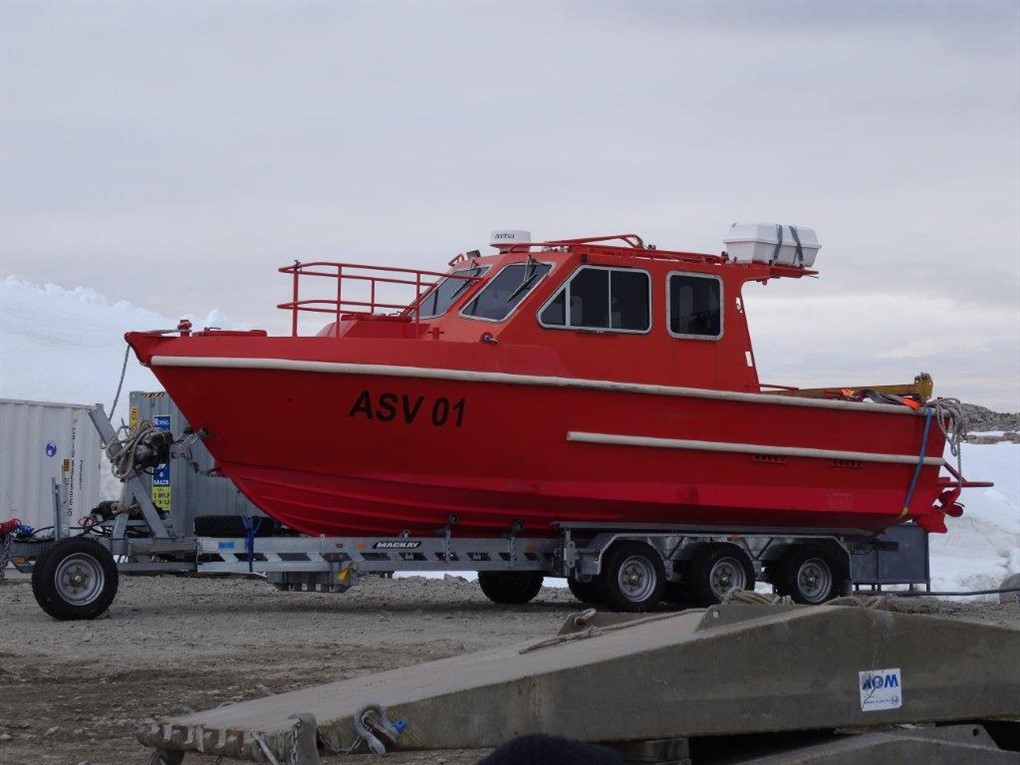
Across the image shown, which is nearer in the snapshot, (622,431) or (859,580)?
(622,431)

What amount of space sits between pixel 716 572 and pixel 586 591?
4.33 feet

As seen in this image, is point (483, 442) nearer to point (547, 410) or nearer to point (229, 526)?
point (547, 410)

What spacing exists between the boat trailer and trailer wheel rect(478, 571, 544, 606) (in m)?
10.2

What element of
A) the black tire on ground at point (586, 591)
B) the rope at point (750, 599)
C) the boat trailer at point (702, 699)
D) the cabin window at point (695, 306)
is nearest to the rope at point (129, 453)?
the black tire on ground at point (586, 591)

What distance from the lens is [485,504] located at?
40.8 ft

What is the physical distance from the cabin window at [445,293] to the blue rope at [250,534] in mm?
2426

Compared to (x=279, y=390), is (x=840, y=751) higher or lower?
lower

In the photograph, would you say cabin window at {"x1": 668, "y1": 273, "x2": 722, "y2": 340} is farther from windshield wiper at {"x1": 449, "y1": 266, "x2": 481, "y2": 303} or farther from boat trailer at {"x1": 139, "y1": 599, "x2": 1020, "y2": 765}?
boat trailer at {"x1": 139, "y1": 599, "x2": 1020, "y2": 765}

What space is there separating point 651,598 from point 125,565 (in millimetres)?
4593

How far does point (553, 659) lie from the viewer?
148 inches

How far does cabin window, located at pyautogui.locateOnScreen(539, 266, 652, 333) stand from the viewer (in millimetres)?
12734

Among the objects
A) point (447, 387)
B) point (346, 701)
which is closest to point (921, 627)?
point (346, 701)

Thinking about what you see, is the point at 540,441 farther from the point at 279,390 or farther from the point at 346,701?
the point at 346,701

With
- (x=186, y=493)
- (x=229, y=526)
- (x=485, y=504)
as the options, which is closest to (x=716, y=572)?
(x=485, y=504)
